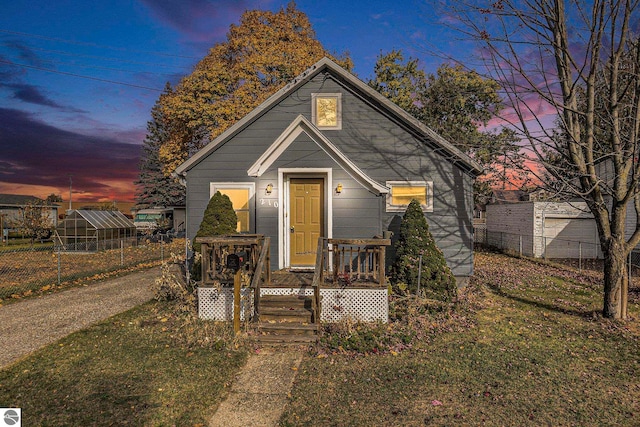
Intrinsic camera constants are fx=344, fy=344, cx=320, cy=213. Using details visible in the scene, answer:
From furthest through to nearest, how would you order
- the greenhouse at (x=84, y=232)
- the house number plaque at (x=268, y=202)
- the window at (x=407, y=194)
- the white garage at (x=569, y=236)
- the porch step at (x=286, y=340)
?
the greenhouse at (x=84, y=232)
the white garage at (x=569, y=236)
the window at (x=407, y=194)
the house number plaque at (x=268, y=202)
the porch step at (x=286, y=340)

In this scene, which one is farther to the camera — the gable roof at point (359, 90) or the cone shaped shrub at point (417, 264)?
the gable roof at point (359, 90)

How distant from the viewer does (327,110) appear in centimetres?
1066

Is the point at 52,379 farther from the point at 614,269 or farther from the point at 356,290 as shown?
the point at 614,269

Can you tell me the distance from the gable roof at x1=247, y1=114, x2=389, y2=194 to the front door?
87 cm

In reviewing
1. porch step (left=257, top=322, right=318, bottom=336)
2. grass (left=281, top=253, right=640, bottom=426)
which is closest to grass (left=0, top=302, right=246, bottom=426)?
porch step (left=257, top=322, right=318, bottom=336)

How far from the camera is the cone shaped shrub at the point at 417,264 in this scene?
27.5ft

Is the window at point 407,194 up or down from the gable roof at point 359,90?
down

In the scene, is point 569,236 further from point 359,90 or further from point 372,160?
point 359,90

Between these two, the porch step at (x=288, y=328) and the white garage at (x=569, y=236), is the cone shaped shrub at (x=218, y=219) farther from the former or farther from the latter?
the white garage at (x=569, y=236)

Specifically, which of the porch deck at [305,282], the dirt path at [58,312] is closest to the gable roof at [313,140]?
the porch deck at [305,282]

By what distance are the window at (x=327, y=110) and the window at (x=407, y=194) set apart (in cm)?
253

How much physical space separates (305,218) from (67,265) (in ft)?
41.8

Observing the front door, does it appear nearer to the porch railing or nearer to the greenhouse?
the porch railing

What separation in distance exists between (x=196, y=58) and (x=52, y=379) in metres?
24.5
